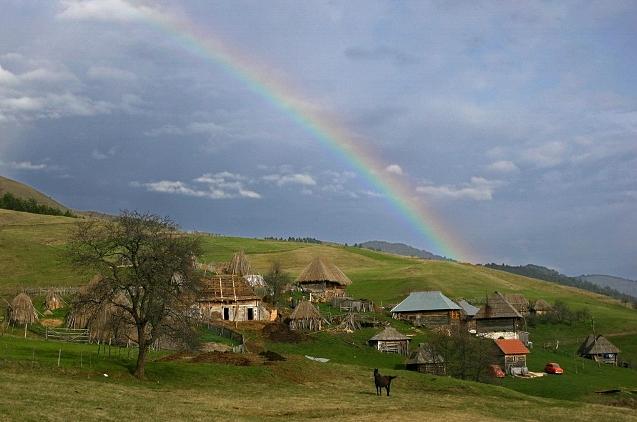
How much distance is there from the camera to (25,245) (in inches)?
3863


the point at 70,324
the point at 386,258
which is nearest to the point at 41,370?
the point at 70,324

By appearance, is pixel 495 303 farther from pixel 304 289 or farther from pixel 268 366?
pixel 268 366

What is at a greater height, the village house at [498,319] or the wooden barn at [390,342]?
the village house at [498,319]

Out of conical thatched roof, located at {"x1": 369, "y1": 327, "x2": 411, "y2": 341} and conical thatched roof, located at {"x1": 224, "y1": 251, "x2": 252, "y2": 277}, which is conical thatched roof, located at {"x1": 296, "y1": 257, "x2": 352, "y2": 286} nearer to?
conical thatched roof, located at {"x1": 224, "y1": 251, "x2": 252, "y2": 277}

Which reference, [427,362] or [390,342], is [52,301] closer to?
[390,342]

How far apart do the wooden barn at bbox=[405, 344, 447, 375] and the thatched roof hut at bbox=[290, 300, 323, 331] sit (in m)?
15.6

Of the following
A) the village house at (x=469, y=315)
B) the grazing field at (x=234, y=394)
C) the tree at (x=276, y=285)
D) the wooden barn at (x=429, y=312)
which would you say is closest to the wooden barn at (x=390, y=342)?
the grazing field at (x=234, y=394)

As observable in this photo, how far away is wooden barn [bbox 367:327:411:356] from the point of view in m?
65.8

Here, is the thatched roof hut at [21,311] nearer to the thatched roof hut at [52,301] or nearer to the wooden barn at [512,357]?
the thatched roof hut at [52,301]

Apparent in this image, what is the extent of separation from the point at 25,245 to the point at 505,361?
66889 mm

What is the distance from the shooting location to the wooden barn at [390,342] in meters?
65.8

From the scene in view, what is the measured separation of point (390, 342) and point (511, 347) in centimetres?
1245

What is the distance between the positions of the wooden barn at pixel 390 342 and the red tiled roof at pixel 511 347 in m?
9.67

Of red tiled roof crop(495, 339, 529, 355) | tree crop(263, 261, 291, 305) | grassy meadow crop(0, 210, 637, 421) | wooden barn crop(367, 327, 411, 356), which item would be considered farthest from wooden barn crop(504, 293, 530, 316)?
wooden barn crop(367, 327, 411, 356)
